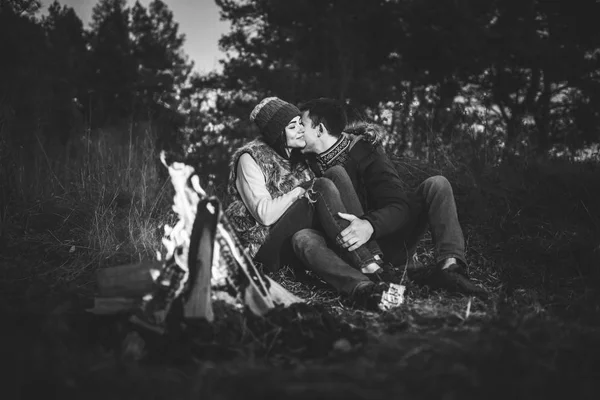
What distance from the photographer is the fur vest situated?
3279mm

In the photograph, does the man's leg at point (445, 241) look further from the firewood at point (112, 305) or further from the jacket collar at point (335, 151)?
the firewood at point (112, 305)

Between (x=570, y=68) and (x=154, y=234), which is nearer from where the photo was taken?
(x=154, y=234)

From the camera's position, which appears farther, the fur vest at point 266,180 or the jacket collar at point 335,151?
the jacket collar at point 335,151

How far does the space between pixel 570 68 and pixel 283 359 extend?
10722 millimetres

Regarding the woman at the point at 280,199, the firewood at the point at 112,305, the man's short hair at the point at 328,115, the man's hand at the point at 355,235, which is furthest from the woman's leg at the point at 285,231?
the firewood at the point at 112,305

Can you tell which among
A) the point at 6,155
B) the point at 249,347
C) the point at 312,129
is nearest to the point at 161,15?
the point at 6,155

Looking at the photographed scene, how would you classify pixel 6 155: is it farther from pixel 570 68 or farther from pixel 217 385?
pixel 570 68

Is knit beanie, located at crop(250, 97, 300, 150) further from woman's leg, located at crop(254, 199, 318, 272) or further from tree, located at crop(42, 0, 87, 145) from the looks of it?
tree, located at crop(42, 0, 87, 145)

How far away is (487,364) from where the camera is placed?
1639 millimetres

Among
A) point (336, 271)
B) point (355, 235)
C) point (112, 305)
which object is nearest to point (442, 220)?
point (355, 235)

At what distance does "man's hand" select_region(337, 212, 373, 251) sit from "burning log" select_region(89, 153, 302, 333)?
72cm

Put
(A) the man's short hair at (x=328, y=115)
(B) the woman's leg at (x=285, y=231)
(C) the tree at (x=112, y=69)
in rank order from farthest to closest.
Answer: (C) the tree at (x=112, y=69), (A) the man's short hair at (x=328, y=115), (B) the woman's leg at (x=285, y=231)

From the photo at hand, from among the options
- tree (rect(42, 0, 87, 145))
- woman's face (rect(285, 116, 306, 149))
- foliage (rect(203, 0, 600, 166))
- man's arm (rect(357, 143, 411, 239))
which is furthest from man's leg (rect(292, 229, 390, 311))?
tree (rect(42, 0, 87, 145))

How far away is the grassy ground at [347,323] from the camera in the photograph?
58.1 inches
